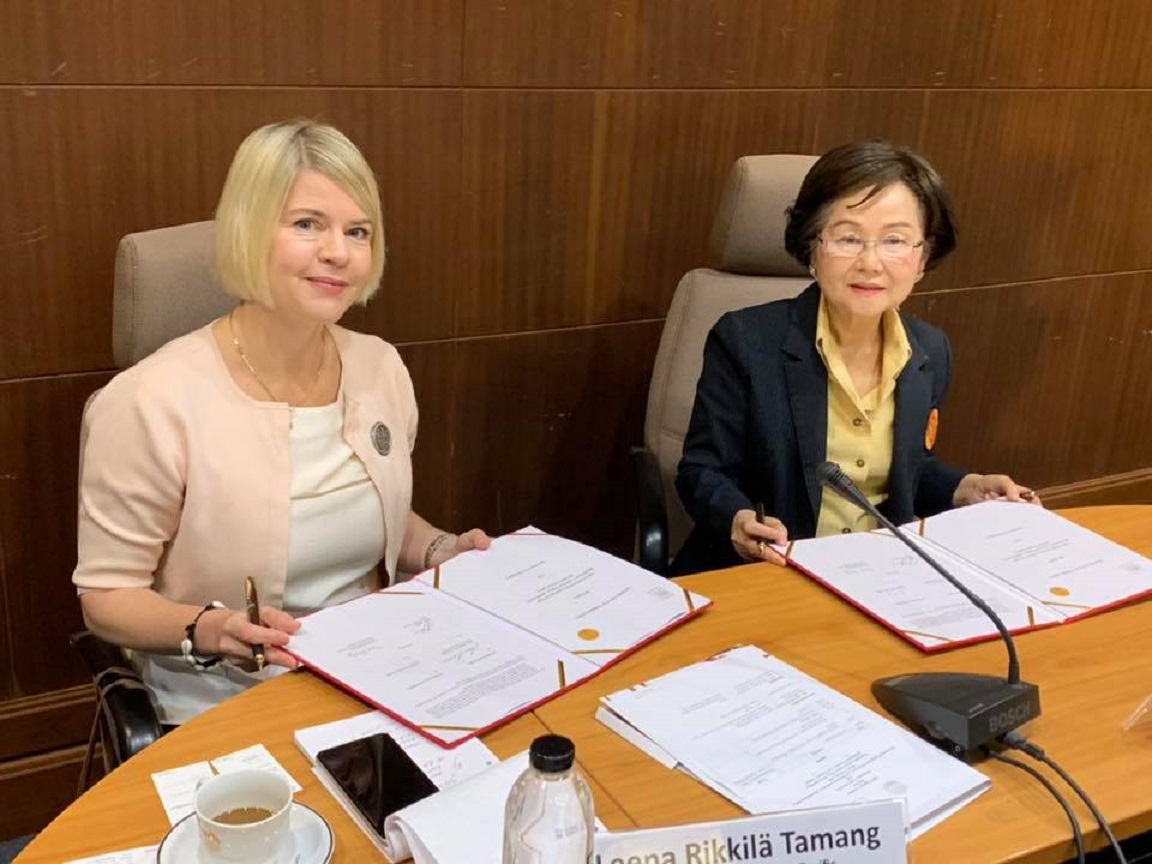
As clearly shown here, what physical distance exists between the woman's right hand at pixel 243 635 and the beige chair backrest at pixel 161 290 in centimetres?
51

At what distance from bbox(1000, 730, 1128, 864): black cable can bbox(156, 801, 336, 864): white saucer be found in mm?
738

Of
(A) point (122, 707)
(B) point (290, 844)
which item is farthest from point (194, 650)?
(B) point (290, 844)

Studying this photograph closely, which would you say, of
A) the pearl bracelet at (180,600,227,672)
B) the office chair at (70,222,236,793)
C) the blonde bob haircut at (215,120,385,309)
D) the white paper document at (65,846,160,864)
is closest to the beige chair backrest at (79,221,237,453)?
the office chair at (70,222,236,793)

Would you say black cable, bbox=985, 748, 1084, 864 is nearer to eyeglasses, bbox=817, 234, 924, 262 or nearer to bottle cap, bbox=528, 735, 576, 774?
bottle cap, bbox=528, 735, 576, 774

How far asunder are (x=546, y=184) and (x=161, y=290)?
1.00m

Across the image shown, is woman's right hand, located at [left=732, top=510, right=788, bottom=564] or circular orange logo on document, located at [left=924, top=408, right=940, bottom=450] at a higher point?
circular orange logo on document, located at [left=924, top=408, right=940, bottom=450]

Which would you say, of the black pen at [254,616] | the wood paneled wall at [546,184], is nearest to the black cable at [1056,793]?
the black pen at [254,616]

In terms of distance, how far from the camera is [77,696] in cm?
236

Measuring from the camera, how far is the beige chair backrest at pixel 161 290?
175 cm

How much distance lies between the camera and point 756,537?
1797mm

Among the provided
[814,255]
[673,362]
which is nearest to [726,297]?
[673,362]

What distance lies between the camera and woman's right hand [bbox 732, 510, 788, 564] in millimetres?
1777

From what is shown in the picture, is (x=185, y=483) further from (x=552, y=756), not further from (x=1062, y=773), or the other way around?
(x=1062, y=773)

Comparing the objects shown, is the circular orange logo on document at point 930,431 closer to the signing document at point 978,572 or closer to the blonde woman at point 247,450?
the signing document at point 978,572
